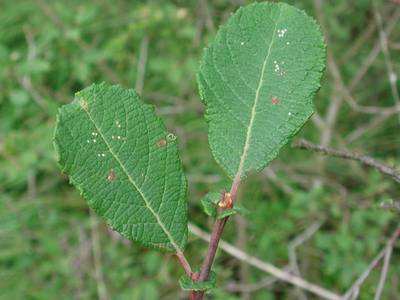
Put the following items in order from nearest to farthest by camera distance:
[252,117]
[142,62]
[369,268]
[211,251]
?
1. [211,251]
2. [252,117]
3. [369,268]
4. [142,62]

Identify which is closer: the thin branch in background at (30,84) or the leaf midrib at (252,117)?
the leaf midrib at (252,117)

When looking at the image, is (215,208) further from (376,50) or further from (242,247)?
(376,50)

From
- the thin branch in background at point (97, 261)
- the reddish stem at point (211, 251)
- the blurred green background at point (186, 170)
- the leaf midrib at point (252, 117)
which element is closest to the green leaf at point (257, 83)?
the leaf midrib at point (252, 117)

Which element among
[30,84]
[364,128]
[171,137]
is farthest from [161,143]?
[364,128]

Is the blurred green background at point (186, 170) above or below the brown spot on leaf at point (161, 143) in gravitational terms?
below

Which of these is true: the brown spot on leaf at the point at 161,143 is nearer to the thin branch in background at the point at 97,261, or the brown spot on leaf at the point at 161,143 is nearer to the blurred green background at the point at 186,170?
the blurred green background at the point at 186,170

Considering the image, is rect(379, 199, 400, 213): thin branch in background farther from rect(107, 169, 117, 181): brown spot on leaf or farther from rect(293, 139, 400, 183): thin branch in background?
rect(107, 169, 117, 181): brown spot on leaf

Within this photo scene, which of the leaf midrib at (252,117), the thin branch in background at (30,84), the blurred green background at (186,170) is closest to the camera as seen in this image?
the leaf midrib at (252,117)
